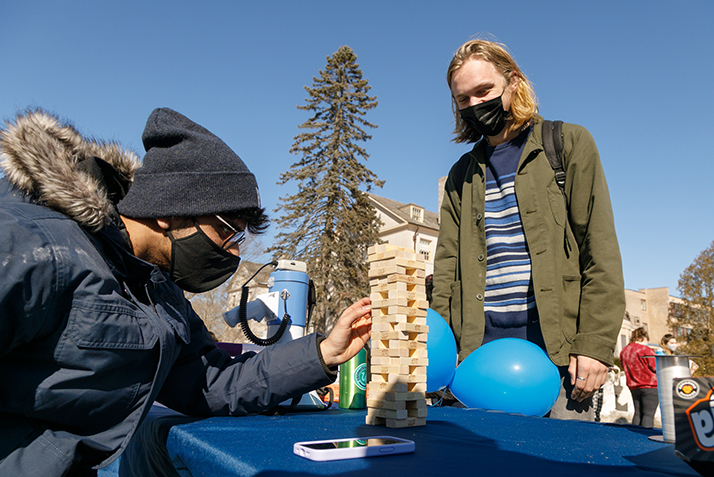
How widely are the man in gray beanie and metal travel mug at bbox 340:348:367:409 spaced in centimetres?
32

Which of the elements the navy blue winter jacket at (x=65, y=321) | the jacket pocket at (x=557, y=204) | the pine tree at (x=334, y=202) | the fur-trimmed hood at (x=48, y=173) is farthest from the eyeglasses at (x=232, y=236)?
the pine tree at (x=334, y=202)

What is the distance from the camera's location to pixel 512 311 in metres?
2.51

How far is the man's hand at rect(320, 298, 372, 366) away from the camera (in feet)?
6.29

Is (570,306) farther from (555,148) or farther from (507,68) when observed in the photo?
(507,68)

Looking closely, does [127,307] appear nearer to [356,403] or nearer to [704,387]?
[356,403]

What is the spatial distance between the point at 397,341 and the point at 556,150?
1541 mm

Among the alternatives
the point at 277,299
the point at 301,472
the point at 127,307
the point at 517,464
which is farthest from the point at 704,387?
the point at 277,299

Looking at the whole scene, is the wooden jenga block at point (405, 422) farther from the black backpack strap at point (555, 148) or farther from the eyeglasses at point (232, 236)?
the black backpack strap at point (555, 148)

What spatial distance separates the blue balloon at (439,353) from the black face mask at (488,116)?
112 centimetres

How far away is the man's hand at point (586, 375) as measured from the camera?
7.01 ft

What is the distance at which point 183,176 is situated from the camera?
1.76 metres

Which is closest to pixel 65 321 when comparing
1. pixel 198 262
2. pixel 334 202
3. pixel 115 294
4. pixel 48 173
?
pixel 115 294

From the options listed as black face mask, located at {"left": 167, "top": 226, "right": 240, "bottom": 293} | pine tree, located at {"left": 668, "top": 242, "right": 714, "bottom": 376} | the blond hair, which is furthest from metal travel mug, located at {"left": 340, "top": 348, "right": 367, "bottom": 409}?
pine tree, located at {"left": 668, "top": 242, "right": 714, "bottom": 376}

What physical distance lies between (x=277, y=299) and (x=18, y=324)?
237 cm
